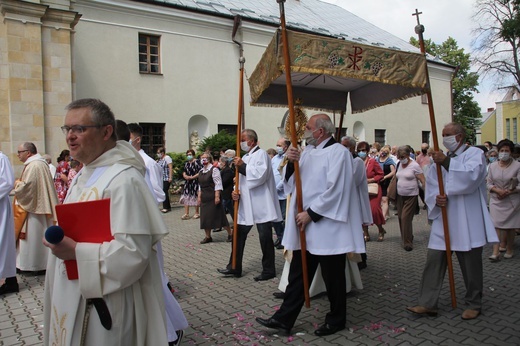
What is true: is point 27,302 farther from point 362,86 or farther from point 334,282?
point 362,86

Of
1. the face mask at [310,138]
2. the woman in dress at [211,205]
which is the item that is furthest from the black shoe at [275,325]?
the woman in dress at [211,205]

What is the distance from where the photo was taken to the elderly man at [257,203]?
623cm

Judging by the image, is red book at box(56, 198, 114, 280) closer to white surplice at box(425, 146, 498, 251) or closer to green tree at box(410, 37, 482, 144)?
white surplice at box(425, 146, 498, 251)

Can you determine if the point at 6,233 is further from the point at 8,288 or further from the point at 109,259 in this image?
the point at 109,259

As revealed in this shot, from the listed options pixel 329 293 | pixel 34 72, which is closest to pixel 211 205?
pixel 329 293

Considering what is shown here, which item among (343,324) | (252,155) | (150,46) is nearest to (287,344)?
(343,324)

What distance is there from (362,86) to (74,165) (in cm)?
615

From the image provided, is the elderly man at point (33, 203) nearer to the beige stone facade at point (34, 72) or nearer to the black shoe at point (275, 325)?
the black shoe at point (275, 325)

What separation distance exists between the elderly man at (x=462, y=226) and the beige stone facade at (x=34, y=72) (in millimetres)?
12113

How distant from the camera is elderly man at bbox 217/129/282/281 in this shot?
623 centimetres

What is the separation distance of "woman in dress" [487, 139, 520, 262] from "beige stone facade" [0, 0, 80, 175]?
12107 millimetres

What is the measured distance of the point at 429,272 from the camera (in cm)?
470

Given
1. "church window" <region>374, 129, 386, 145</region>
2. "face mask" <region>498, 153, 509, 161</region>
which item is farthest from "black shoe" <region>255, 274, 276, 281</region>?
"church window" <region>374, 129, 386, 145</region>

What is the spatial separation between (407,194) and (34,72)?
1124 cm
